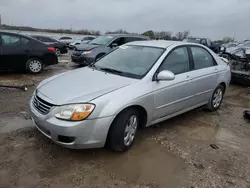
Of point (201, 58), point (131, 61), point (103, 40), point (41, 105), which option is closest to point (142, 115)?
point (131, 61)

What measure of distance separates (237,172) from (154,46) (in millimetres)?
2422

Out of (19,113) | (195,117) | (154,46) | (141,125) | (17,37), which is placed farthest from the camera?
(17,37)

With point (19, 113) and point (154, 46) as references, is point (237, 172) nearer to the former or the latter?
point (154, 46)

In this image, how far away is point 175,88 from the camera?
168 inches

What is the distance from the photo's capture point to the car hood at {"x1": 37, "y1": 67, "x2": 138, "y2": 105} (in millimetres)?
3305

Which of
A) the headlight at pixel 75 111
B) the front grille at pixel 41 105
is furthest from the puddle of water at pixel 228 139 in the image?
the front grille at pixel 41 105

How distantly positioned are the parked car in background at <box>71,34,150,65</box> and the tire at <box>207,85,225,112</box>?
5631 mm

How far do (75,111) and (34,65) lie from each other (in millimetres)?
6700

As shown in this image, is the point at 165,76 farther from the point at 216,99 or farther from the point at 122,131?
the point at 216,99

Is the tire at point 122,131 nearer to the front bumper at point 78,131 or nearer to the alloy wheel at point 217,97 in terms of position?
the front bumper at point 78,131

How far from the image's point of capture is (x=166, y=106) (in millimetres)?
4168

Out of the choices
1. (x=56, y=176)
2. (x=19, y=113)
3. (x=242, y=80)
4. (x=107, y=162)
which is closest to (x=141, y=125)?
(x=107, y=162)

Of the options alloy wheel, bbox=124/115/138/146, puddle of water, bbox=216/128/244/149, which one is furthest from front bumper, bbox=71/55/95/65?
alloy wheel, bbox=124/115/138/146

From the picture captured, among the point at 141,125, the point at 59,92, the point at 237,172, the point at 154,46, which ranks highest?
the point at 154,46
